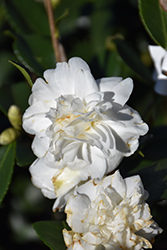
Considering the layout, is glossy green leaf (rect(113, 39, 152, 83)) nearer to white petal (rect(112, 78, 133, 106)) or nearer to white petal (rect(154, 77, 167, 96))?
white petal (rect(154, 77, 167, 96))

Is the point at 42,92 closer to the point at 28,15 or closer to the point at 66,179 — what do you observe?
the point at 66,179

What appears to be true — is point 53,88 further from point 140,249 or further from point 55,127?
point 140,249

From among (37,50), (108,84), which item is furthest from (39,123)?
(37,50)

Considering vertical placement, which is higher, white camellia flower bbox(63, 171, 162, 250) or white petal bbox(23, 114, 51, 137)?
white petal bbox(23, 114, 51, 137)

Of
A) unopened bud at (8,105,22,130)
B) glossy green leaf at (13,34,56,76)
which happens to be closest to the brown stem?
glossy green leaf at (13,34,56,76)

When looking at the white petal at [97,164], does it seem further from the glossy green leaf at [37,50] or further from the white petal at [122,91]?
the glossy green leaf at [37,50]

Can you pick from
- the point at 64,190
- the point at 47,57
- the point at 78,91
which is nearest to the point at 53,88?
the point at 78,91

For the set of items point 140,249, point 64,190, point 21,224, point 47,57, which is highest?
point 47,57
